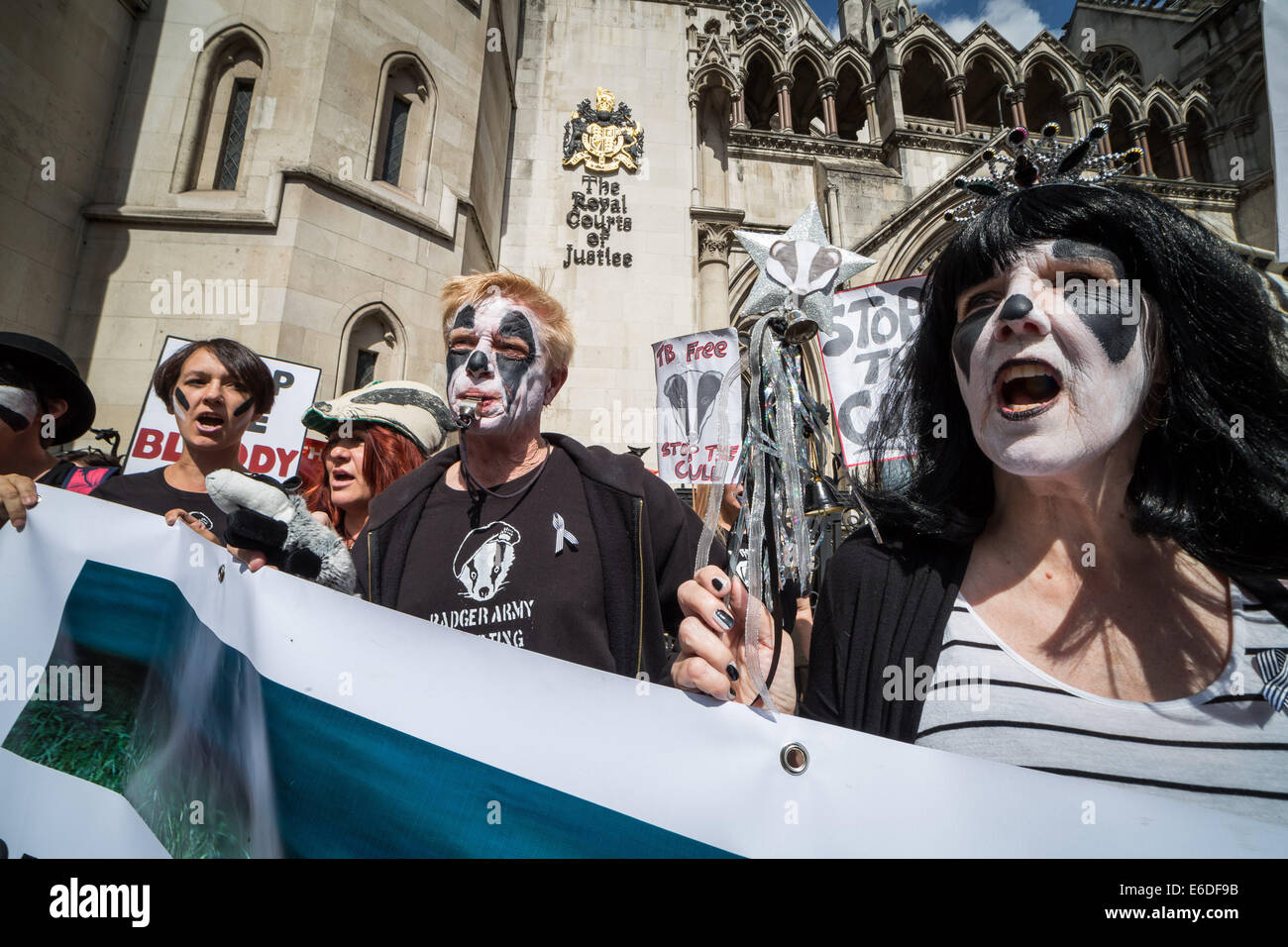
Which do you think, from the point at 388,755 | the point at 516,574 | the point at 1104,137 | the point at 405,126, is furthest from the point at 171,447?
the point at 405,126

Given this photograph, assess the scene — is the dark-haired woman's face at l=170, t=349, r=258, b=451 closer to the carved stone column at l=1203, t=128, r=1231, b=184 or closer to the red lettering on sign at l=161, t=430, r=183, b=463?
the red lettering on sign at l=161, t=430, r=183, b=463

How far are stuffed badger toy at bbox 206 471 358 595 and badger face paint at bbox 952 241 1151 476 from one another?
1.56 metres

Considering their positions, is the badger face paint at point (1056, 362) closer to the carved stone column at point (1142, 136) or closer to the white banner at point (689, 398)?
the white banner at point (689, 398)

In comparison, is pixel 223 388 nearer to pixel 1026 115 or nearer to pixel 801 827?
pixel 801 827

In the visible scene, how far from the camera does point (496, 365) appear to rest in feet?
6.87

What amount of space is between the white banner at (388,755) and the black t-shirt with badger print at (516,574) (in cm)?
51

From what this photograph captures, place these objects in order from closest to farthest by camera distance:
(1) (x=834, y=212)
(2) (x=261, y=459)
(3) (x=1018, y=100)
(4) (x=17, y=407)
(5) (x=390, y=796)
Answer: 1. (5) (x=390, y=796)
2. (4) (x=17, y=407)
3. (2) (x=261, y=459)
4. (1) (x=834, y=212)
5. (3) (x=1018, y=100)

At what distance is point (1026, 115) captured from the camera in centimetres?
2198

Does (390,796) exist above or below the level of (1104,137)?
below

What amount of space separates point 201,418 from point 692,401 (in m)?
4.03

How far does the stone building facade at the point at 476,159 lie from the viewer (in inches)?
290

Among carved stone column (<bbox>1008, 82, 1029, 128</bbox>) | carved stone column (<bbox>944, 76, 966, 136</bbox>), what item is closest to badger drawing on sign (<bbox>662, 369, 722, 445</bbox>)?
carved stone column (<bbox>944, 76, 966, 136</bbox>)
